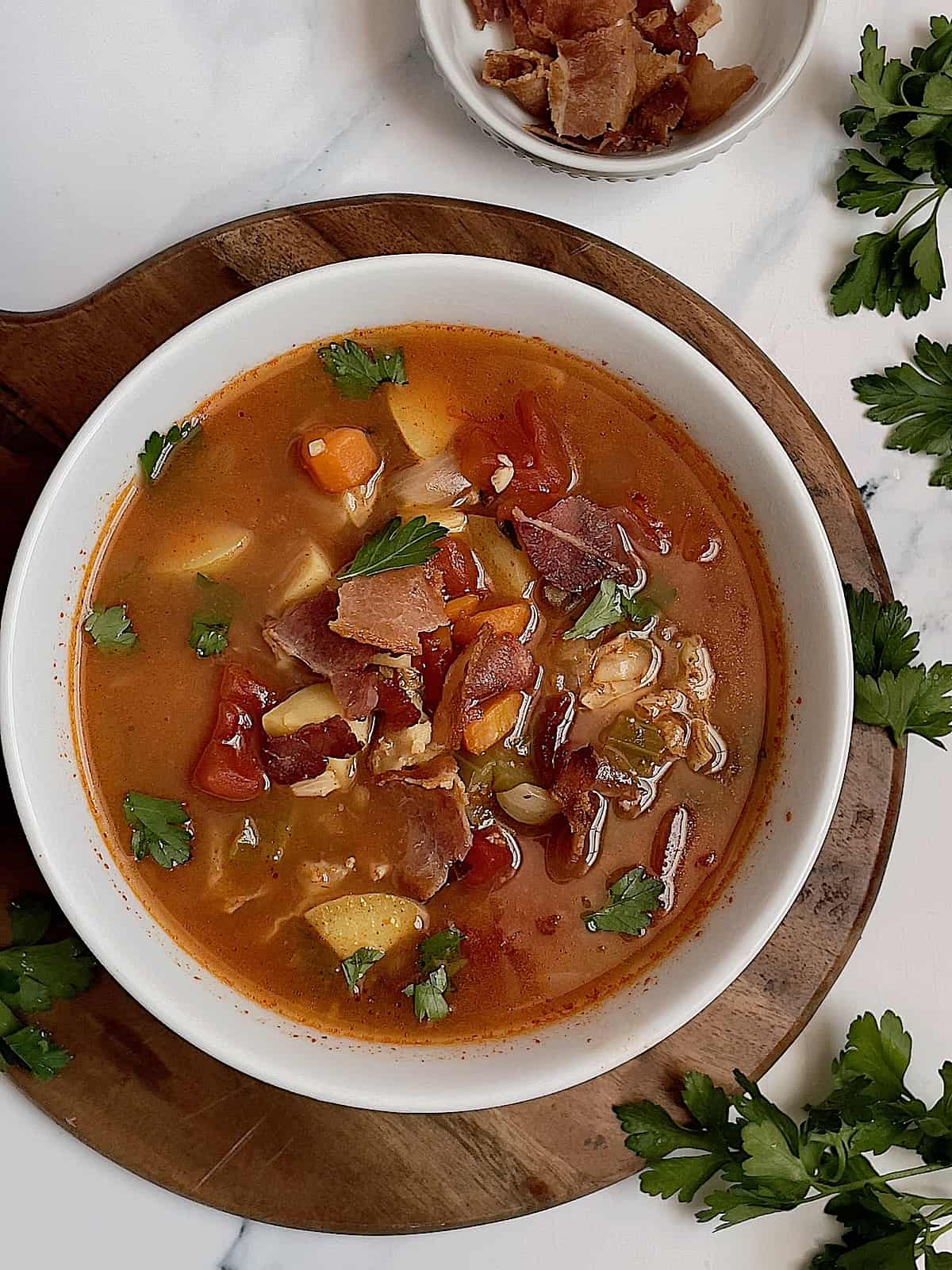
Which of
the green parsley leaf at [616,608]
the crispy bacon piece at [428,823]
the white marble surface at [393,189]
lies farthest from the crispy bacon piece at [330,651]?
the white marble surface at [393,189]

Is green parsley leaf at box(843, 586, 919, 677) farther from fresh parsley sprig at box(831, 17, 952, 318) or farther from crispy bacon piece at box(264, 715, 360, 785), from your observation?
crispy bacon piece at box(264, 715, 360, 785)

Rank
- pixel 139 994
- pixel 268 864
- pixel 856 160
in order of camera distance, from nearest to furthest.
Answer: pixel 139 994, pixel 268 864, pixel 856 160

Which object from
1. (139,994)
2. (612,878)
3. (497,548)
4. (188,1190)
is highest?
(497,548)

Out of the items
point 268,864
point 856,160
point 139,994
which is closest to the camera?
point 139,994

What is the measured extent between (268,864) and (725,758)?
4.13 ft

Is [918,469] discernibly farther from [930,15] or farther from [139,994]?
[139,994]

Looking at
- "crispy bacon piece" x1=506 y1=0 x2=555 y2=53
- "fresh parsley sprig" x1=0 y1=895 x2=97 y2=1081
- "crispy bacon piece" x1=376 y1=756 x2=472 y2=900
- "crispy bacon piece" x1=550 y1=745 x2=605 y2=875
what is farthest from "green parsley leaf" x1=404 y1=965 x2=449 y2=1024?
"crispy bacon piece" x1=506 y1=0 x2=555 y2=53

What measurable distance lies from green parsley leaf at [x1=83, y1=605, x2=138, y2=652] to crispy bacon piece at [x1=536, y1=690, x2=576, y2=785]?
110cm

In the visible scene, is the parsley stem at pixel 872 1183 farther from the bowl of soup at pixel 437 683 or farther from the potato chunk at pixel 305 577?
the potato chunk at pixel 305 577

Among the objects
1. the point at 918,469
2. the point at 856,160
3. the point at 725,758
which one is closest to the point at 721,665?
the point at 725,758

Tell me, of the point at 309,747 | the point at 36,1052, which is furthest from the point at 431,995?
the point at 36,1052

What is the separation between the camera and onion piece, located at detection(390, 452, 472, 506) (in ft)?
10.2

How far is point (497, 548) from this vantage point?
3.17 m

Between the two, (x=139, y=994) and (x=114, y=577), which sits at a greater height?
(x=114, y=577)
